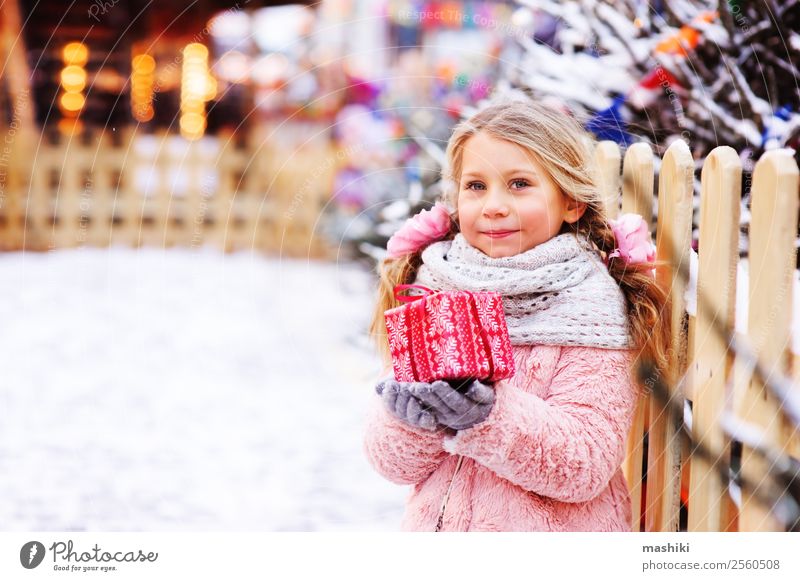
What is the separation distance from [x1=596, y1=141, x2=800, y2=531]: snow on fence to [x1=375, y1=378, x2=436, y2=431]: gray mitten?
0.32 meters

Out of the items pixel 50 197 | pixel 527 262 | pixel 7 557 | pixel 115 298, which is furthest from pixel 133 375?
pixel 527 262

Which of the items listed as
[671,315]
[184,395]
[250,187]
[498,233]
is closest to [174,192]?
[250,187]

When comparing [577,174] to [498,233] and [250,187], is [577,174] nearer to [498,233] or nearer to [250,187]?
[498,233]

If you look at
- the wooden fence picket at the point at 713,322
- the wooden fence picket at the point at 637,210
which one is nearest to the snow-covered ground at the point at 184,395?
the wooden fence picket at the point at 637,210

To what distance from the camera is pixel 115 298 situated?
7.20 ft

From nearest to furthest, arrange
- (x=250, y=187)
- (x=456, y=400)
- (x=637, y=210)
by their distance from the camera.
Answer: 1. (x=456, y=400)
2. (x=637, y=210)
3. (x=250, y=187)

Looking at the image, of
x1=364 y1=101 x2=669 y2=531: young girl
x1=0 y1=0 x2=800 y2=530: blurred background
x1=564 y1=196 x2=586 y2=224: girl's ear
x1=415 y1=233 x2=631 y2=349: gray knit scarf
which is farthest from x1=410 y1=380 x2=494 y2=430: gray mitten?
x1=0 y1=0 x2=800 y2=530: blurred background

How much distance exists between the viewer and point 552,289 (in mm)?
928

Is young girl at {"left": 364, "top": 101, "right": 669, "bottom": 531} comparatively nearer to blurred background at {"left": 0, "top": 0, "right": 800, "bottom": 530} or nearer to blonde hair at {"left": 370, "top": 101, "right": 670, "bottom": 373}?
blonde hair at {"left": 370, "top": 101, "right": 670, "bottom": 373}

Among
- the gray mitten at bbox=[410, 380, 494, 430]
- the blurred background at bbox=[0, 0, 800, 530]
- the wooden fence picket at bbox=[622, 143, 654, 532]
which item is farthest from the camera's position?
the blurred background at bbox=[0, 0, 800, 530]

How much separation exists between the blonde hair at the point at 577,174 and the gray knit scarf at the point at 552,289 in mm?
27

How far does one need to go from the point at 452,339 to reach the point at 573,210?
10.2 inches

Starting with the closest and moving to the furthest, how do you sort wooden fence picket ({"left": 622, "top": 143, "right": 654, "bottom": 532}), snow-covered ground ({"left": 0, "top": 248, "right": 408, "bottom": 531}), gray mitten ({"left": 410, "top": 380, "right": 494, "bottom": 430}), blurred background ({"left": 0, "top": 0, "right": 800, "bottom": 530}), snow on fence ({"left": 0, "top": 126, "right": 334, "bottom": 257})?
gray mitten ({"left": 410, "top": 380, "right": 494, "bottom": 430}), wooden fence picket ({"left": 622, "top": 143, "right": 654, "bottom": 532}), blurred background ({"left": 0, "top": 0, "right": 800, "bottom": 530}), snow-covered ground ({"left": 0, "top": 248, "right": 408, "bottom": 531}), snow on fence ({"left": 0, "top": 126, "right": 334, "bottom": 257})

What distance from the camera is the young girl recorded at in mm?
865
